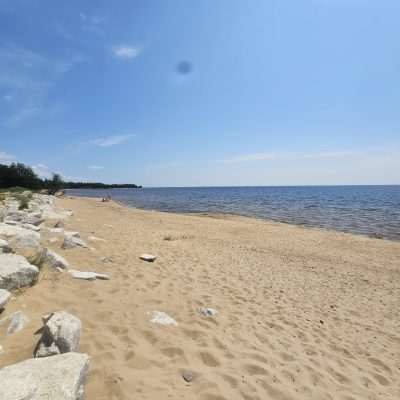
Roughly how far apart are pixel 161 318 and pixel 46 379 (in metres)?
2.28

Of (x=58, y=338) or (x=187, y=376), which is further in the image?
(x=187, y=376)

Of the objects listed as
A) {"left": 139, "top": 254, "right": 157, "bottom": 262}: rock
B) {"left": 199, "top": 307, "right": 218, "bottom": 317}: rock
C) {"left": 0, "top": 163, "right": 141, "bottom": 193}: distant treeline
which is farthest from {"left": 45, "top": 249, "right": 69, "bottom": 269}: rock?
{"left": 0, "top": 163, "right": 141, "bottom": 193}: distant treeline

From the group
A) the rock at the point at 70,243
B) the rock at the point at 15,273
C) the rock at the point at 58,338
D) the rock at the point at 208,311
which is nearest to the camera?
the rock at the point at 58,338

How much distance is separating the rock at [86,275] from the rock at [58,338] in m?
2.30

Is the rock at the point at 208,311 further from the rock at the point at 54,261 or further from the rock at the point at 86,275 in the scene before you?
the rock at the point at 54,261

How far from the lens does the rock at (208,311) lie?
4.75m

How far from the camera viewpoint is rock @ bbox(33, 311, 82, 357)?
Result: 2.79 metres

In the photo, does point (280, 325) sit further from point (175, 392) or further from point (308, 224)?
point (308, 224)

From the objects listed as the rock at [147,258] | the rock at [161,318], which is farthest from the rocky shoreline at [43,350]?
the rock at [147,258]

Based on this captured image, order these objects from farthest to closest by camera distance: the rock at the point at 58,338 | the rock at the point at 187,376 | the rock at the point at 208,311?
the rock at the point at 208,311 → the rock at the point at 187,376 → the rock at the point at 58,338

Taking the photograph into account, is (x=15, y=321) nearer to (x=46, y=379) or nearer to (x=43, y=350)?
(x=43, y=350)

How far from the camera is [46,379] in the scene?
2.14 meters

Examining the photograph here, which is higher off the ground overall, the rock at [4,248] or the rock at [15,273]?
the rock at [4,248]

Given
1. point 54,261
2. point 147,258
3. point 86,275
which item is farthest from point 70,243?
point 86,275
